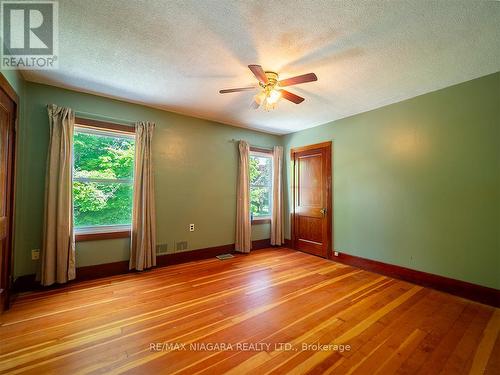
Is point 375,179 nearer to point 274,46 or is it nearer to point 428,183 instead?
point 428,183

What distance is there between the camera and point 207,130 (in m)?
4.08

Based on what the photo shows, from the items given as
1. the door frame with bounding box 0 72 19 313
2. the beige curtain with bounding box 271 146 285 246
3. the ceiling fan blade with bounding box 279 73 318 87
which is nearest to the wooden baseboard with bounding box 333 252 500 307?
the beige curtain with bounding box 271 146 285 246

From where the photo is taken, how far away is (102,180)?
316 cm

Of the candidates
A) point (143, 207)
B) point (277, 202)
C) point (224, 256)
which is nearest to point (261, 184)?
point (277, 202)

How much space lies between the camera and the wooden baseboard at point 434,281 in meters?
2.42

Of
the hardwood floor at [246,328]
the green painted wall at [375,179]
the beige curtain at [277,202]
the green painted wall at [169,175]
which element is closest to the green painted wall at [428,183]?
the green painted wall at [375,179]

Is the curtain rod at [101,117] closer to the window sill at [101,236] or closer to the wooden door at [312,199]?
the window sill at [101,236]

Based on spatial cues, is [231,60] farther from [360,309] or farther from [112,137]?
[360,309]

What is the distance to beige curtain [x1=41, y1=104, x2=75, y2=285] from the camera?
8.74ft

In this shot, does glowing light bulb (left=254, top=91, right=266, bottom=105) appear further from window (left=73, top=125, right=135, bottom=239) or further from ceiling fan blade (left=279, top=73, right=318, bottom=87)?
window (left=73, top=125, right=135, bottom=239)

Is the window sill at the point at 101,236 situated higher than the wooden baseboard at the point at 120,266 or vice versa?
the window sill at the point at 101,236

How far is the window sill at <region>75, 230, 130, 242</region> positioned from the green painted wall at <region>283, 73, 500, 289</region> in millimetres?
3500

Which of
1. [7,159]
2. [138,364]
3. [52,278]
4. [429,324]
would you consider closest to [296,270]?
[429,324]

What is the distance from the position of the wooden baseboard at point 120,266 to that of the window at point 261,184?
2.14 ft
